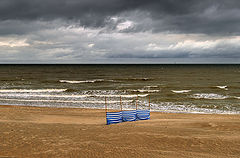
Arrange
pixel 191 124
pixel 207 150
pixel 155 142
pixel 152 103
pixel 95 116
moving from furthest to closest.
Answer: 1. pixel 152 103
2. pixel 95 116
3. pixel 191 124
4. pixel 155 142
5. pixel 207 150

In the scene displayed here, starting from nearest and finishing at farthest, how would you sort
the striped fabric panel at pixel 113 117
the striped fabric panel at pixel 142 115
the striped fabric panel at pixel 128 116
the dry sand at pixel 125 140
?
the dry sand at pixel 125 140 < the striped fabric panel at pixel 113 117 < the striped fabric panel at pixel 128 116 < the striped fabric panel at pixel 142 115

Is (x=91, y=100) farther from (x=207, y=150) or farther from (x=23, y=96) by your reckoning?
(x=207, y=150)

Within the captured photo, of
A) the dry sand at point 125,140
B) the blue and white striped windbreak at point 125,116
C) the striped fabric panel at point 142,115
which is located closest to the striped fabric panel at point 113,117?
the blue and white striped windbreak at point 125,116

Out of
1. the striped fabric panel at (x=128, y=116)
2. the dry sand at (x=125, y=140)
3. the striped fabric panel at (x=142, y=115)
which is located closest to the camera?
the dry sand at (x=125, y=140)

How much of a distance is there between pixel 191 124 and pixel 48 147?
11.2 metres

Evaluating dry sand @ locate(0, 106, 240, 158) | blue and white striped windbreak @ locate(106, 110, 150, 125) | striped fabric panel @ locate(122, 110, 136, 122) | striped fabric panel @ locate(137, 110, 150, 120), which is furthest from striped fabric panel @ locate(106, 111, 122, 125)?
striped fabric panel @ locate(137, 110, 150, 120)

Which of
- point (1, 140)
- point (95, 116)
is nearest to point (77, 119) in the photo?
point (95, 116)

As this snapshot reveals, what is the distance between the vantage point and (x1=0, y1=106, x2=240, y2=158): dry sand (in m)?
11.6

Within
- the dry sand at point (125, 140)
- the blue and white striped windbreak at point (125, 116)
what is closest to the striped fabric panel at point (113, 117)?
the blue and white striped windbreak at point (125, 116)

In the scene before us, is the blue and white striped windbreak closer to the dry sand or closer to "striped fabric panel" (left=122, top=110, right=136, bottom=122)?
"striped fabric panel" (left=122, top=110, right=136, bottom=122)

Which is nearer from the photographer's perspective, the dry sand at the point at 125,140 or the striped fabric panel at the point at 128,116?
the dry sand at the point at 125,140

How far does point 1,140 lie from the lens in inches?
526

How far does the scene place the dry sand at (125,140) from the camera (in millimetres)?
11602

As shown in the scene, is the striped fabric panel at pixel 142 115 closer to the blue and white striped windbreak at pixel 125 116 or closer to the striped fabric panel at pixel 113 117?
the blue and white striped windbreak at pixel 125 116
